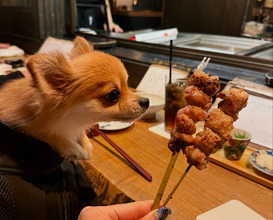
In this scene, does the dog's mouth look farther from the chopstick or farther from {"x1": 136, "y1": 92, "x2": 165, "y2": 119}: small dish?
{"x1": 136, "y1": 92, "x2": 165, "y2": 119}: small dish

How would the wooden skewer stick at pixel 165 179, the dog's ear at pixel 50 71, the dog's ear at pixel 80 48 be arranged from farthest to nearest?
1. the dog's ear at pixel 80 48
2. the dog's ear at pixel 50 71
3. the wooden skewer stick at pixel 165 179

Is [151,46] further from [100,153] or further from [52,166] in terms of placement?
[52,166]

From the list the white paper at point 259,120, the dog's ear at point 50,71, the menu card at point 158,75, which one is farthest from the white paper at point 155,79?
the dog's ear at point 50,71

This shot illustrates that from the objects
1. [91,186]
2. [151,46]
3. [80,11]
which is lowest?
[91,186]

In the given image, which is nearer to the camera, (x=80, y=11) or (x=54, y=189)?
(x=54, y=189)

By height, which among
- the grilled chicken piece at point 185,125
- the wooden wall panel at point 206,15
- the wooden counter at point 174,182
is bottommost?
the wooden counter at point 174,182

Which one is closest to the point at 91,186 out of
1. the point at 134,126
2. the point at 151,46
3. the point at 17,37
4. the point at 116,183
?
the point at 116,183

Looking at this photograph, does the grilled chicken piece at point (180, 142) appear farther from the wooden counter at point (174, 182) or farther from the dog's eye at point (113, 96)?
the dog's eye at point (113, 96)

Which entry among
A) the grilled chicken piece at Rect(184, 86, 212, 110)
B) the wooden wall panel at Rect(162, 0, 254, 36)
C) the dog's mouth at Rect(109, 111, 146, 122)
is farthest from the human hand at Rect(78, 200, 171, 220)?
the wooden wall panel at Rect(162, 0, 254, 36)

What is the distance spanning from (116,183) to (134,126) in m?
0.51

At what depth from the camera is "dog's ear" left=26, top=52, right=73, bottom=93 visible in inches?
31.4

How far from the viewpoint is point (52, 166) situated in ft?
2.83

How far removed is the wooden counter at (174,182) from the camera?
0.84 m

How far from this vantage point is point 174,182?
0.93m
